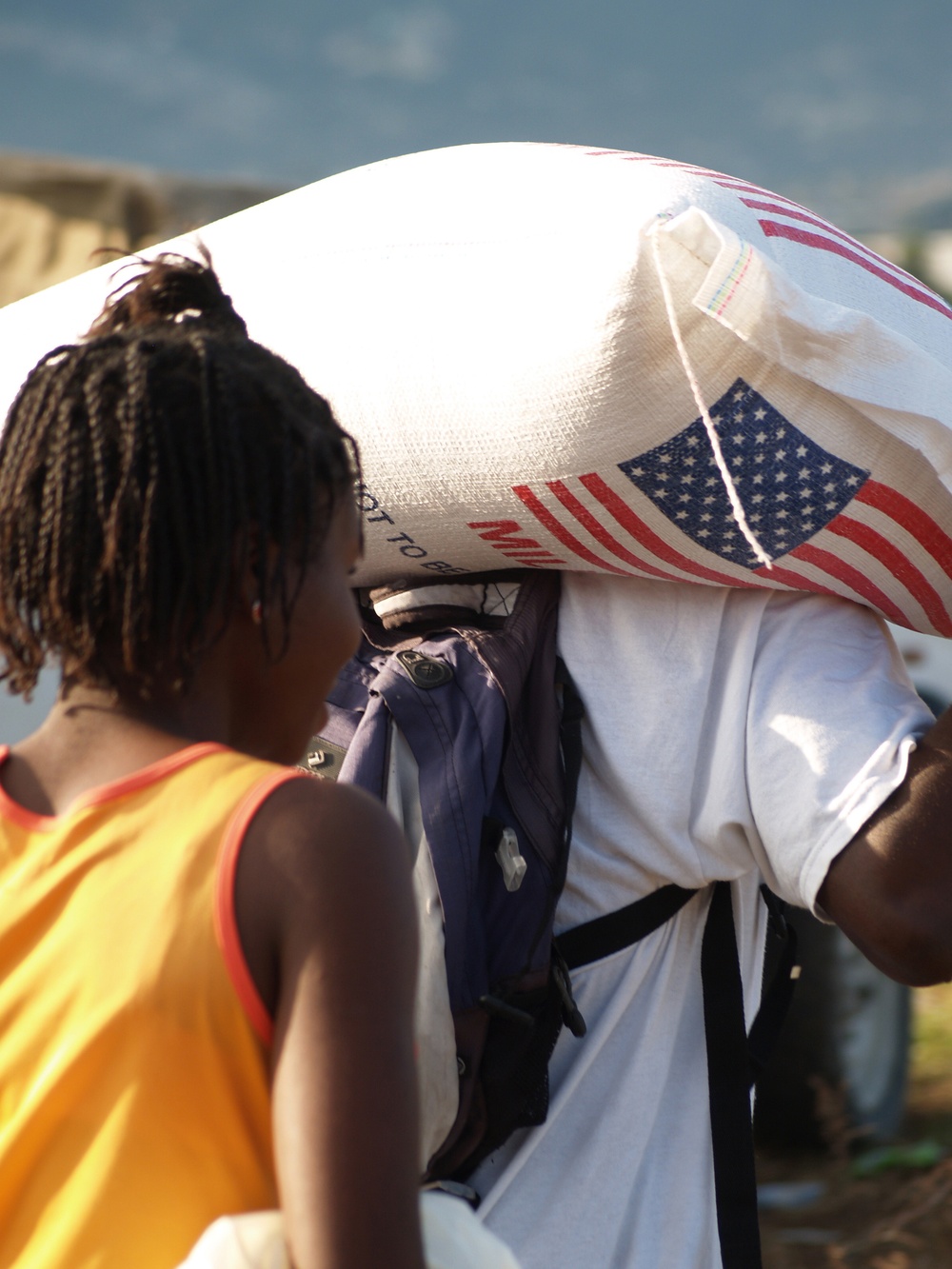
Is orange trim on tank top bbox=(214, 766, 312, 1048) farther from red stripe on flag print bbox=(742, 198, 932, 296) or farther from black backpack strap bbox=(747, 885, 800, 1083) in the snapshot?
red stripe on flag print bbox=(742, 198, 932, 296)

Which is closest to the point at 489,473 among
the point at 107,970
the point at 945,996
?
the point at 107,970

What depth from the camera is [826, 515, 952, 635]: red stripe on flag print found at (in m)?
1.36

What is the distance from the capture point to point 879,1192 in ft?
9.36

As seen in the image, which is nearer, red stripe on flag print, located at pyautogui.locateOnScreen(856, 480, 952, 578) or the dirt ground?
red stripe on flag print, located at pyautogui.locateOnScreen(856, 480, 952, 578)

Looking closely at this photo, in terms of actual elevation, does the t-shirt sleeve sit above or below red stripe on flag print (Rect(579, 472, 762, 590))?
below

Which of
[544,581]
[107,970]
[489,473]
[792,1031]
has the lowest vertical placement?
[792,1031]

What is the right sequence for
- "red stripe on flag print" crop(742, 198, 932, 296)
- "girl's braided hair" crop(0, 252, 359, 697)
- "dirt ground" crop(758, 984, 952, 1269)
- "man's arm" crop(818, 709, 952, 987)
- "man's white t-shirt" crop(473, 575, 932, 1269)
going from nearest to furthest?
1. "girl's braided hair" crop(0, 252, 359, 697)
2. "man's arm" crop(818, 709, 952, 987)
3. "man's white t-shirt" crop(473, 575, 932, 1269)
4. "red stripe on flag print" crop(742, 198, 932, 296)
5. "dirt ground" crop(758, 984, 952, 1269)

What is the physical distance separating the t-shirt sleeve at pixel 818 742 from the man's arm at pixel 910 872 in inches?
0.7

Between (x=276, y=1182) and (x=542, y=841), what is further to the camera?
(x=542, y=841)

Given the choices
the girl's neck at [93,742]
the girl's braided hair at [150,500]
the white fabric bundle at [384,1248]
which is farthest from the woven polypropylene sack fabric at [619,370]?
the white fabric bundle at [384,1248]

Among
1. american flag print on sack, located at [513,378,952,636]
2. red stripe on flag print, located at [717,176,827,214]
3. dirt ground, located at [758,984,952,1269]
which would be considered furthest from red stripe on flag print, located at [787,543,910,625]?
dirt ground, located at [758,984,952,1269]

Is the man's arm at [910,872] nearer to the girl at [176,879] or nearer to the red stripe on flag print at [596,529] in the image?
the red stripe on flag print at [596,529]

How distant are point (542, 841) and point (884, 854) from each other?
1.09 ft

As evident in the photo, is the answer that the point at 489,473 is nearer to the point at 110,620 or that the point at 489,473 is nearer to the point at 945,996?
the point at 110,620
